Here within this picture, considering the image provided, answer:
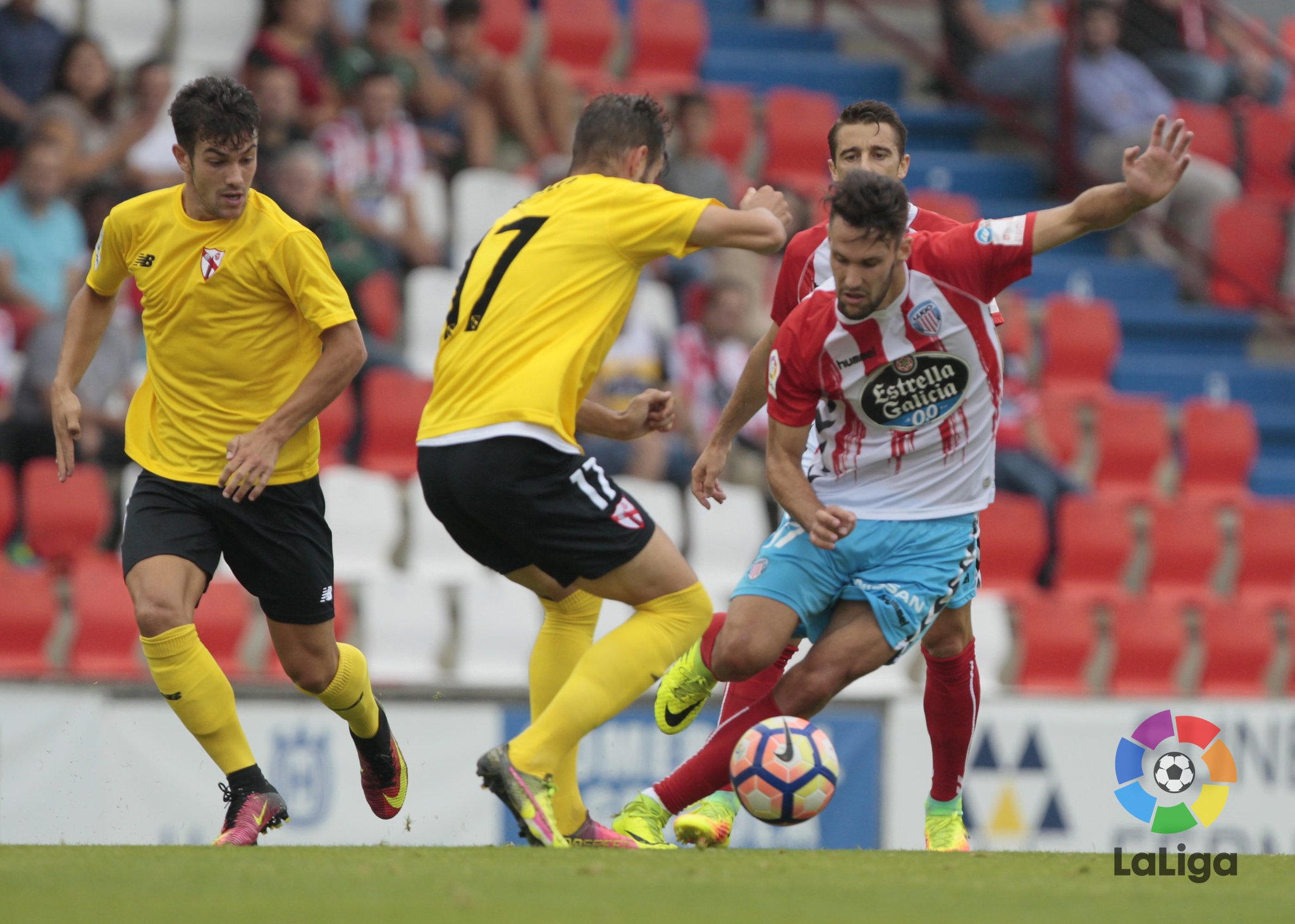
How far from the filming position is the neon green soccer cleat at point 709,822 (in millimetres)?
6234

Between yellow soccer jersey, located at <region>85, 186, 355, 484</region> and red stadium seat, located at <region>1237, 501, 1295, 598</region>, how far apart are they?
8.62 metres

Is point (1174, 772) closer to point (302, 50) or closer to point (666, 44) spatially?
point (302, 50)

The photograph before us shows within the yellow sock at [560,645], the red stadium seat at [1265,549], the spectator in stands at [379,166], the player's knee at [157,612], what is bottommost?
the red stadium seat at [1265,549]

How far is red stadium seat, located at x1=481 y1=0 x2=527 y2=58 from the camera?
564 inches

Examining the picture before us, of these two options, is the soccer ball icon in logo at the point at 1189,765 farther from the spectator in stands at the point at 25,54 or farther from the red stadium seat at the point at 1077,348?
the spectator in stands at the point at 25,54

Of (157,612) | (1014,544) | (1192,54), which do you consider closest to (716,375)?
(1014,544)

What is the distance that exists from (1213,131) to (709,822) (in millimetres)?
11869

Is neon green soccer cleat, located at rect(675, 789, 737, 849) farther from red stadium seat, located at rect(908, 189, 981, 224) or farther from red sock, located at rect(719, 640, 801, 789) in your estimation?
red stadium seat, located at rect(908, 189, 981, 224)

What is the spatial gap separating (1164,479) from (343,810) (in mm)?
7243

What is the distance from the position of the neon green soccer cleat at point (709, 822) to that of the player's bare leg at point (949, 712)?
2.64ft

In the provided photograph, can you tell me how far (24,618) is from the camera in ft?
32.1

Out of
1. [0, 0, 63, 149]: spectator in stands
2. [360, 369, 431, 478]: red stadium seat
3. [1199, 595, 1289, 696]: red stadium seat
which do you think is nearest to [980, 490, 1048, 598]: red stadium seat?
[1199, 595, 1289, 696]: red stadium seat

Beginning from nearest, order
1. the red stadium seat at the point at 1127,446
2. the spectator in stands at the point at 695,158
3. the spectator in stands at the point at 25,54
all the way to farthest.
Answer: the spectator in stands at the point at 25,54
the spectator in stands at the point at 695,158
the red stadium seat at the point at 1127,446

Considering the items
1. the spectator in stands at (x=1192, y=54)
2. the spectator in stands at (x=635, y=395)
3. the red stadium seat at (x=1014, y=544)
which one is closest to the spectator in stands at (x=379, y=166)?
the spectator in stands at (x=635, y=395)
